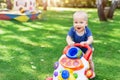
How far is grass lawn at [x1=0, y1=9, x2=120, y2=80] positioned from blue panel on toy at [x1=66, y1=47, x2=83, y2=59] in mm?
838

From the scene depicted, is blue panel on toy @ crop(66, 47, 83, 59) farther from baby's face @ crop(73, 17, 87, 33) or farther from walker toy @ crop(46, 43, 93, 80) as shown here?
baby's face @ crop(73, 17, 87, 33)

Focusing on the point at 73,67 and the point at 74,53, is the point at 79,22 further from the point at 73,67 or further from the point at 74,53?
the point at 73,67

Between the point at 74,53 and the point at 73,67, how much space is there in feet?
0.66

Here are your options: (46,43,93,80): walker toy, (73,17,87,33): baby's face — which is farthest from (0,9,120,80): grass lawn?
(73,17,87,33): baby's face

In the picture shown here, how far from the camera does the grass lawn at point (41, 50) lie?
5363mm

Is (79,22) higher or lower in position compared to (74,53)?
higher

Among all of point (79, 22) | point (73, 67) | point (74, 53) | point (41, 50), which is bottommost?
point (41, 50)

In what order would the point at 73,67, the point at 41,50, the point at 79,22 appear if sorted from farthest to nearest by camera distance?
the point at 41,50 → the point at 79,22 → the point at 73,67

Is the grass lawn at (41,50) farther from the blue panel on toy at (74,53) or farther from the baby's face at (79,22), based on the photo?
the baby's face at (79,22)

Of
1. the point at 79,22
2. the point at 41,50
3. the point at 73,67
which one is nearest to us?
the point at 73,67

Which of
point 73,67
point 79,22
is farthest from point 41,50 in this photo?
point 73,67

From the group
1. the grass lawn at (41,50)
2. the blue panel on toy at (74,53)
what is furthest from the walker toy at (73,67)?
the grass lawn at (41,50)

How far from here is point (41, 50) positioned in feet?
22.9

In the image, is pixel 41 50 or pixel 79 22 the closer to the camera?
pixel 79 22
